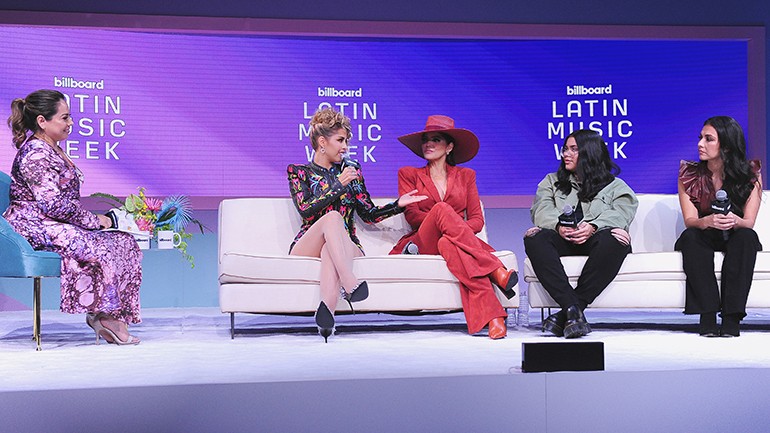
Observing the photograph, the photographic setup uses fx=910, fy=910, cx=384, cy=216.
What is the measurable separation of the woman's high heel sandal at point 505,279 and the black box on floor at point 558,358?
1.59m

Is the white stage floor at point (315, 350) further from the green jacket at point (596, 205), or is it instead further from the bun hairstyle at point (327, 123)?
the bun hairstyle at point (327, 123)

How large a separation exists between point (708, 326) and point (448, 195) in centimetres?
145

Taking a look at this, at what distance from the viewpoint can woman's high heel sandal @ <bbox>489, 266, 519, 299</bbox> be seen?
169 inches

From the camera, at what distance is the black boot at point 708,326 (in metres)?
4.30

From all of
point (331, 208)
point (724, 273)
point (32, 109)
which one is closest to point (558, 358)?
point (724, 273)

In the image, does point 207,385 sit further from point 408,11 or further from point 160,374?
point 408,11

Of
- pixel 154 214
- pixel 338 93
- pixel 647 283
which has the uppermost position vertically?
pixel 338 93

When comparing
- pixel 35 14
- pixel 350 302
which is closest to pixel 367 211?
pixel 350 302

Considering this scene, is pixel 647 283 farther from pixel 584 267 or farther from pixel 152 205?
pixel 152 205

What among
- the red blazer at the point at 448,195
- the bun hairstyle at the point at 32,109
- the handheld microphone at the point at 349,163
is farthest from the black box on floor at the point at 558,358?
the bun hairstyle at the point at 32,109

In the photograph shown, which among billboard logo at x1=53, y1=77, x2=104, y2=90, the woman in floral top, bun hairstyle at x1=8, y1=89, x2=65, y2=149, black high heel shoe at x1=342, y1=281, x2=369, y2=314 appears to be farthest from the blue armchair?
billboard logo at x1=53, y1=77, x2=104, y2=90

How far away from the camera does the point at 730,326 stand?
4270mm

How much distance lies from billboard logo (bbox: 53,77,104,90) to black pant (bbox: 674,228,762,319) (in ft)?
12.8

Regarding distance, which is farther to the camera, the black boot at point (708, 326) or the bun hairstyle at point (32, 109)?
the black boot at point (708, 326)
